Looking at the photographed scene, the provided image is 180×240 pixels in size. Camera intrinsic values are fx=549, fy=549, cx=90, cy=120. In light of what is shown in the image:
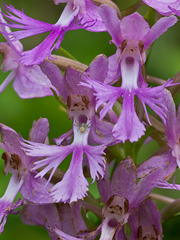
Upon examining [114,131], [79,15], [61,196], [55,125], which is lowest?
[55,125]

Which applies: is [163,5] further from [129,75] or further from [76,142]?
[76,142]

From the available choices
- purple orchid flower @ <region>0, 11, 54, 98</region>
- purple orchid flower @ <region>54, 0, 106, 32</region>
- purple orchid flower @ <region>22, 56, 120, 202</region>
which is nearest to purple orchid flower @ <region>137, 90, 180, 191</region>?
purple orchid flower @ <region>22, 56, 120, 202</region>

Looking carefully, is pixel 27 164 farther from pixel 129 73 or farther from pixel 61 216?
pixel 129 73

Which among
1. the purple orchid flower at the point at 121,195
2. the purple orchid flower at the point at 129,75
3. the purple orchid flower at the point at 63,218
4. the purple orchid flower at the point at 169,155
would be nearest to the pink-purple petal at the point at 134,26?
the purple orchid flower at the point at 129,75

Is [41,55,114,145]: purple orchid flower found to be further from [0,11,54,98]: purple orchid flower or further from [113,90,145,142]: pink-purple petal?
[0,11,54,98]: purple orchid flower

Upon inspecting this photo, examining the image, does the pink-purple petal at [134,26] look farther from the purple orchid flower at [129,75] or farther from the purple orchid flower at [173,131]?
the purple orchid flower at [173,131]

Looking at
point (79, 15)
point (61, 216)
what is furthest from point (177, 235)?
point (79, 15)

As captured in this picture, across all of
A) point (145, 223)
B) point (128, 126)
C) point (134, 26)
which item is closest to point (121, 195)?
point (145, 223)
